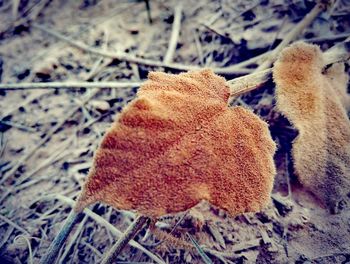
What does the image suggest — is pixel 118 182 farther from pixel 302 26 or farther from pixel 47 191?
pixel 302 26

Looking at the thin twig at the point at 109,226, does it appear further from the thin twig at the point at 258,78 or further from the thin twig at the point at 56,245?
the thin twig at the point at 258,78

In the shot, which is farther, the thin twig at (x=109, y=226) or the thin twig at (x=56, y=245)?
the thin twig at (x=109, y=226)

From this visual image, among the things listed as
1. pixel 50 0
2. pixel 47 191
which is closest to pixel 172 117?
pixel 47 191

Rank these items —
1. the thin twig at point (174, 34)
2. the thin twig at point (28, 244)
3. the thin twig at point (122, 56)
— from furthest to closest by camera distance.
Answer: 1. the thin twig at point (174, 34)
2. the thin twig at point (122, 56)
3. the thin twig at point (28, 244)

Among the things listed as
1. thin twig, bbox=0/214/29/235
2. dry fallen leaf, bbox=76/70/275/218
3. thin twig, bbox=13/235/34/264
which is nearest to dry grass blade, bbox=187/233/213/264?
dry fallen leaf, bbox=76/70/275/218

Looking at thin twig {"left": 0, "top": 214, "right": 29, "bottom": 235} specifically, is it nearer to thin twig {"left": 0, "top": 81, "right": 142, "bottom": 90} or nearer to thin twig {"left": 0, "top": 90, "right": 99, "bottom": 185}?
thin twig {"left": 0, "top": 90, "right": 99, "bottom": 185}

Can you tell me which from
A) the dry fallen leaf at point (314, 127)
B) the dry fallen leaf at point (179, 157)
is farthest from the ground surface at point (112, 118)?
the dry fallen leaf at point (179, 157)

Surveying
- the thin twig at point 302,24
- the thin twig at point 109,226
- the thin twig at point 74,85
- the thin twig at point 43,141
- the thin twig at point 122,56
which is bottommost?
the thin twig at point 109,226
